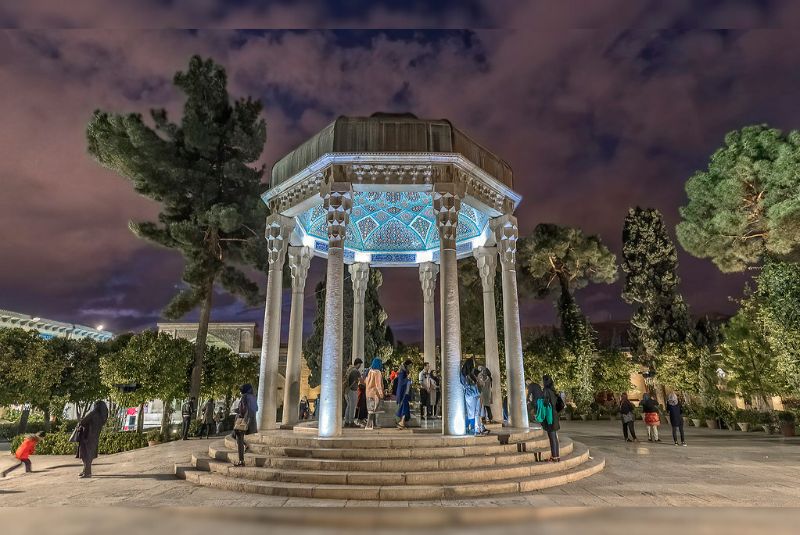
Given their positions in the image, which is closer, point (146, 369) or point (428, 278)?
point (146, 369)

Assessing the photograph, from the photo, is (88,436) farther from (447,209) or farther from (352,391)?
(447,209)

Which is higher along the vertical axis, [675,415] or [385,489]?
[675,415]

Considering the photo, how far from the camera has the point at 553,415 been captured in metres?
8.98

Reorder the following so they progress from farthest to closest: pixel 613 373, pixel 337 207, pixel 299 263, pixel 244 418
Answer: pixel 613 373, pixel 299 263, pixel 337 207, pixel 244 418

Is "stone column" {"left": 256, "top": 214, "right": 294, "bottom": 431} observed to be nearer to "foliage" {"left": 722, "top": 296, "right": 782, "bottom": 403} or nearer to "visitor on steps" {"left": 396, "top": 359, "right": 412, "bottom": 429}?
"visitor on steps" {"left": 396, "top": 359, "right": 412, "bottom": 429}

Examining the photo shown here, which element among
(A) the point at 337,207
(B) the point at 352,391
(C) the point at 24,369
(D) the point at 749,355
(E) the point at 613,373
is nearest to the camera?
(A) the point at 337,207

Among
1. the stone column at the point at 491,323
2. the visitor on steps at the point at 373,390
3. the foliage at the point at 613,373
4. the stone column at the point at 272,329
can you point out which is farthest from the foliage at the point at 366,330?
the visitor on steps at the point at 373,390

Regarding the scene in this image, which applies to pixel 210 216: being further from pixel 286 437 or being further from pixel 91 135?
pixel 286 437

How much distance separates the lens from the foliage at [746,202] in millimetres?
16281

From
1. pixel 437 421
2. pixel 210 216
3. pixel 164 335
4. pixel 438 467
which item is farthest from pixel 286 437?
pixel 210 216

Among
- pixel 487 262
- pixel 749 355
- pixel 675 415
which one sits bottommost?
pixel 675 415

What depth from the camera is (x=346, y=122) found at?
35.9 feet

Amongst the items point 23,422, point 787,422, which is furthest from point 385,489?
Result: point 23,422

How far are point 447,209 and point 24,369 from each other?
65.4 ft
